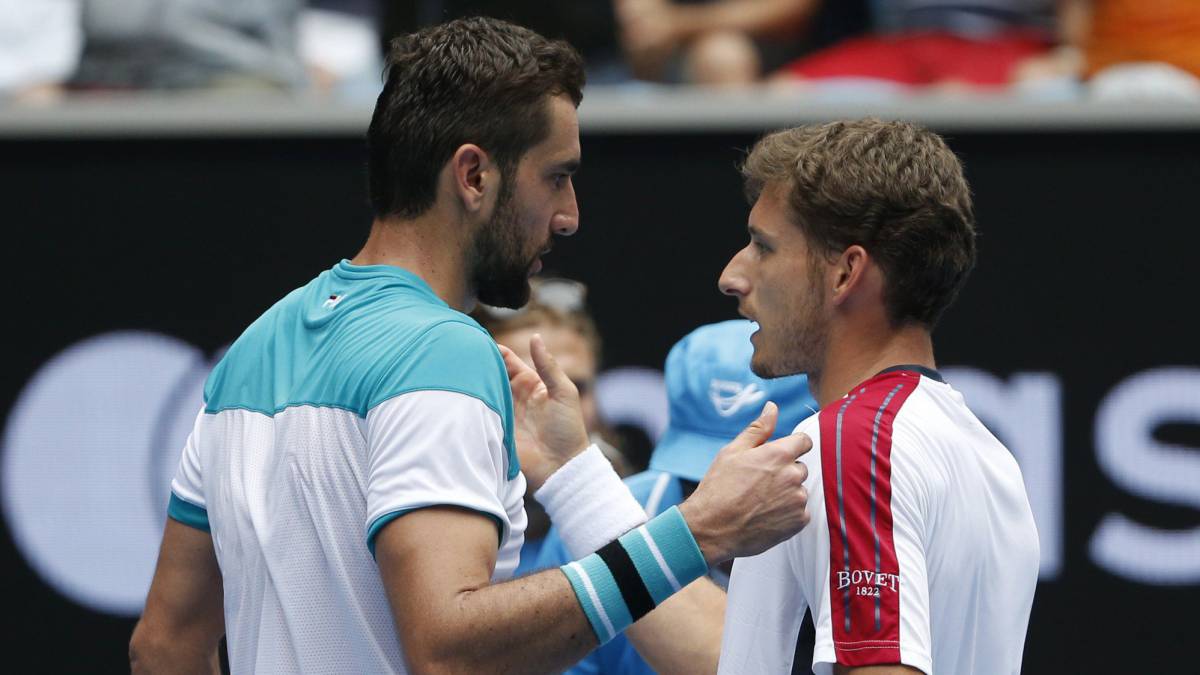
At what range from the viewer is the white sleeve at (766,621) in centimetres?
213

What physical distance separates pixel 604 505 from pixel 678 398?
18.8 inches

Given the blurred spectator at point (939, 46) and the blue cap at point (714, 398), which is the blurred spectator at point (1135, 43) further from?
the blue cap at point (714, 398)

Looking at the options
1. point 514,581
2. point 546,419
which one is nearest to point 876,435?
point 514,581

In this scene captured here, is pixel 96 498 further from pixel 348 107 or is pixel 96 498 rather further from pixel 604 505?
pixel 604 505

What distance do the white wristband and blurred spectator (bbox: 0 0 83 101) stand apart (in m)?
3.00

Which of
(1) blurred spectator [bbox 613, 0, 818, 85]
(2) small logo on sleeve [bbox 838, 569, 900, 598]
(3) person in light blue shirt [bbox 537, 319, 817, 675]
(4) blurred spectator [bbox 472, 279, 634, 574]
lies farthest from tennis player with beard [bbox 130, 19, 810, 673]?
(1) blurred spectator [bbox 613, 0, 818, 85]

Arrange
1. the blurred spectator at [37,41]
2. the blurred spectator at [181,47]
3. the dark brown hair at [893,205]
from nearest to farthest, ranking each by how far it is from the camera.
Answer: the dark brown hair at [893,205] < the blurred spectator at [181,47] < the blurred spectator at [37,41]

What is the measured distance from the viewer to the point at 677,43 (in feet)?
17.6

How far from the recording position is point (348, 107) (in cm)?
391

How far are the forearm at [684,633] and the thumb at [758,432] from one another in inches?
19.9

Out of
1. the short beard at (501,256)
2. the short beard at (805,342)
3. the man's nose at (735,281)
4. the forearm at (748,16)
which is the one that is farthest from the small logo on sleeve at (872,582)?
the forearm at (748,16)

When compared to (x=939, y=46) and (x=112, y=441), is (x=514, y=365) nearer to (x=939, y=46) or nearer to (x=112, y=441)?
(x=112, y=441)

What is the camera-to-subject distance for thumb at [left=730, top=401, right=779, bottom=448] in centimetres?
215

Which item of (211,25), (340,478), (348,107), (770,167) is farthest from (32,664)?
(770,167)
